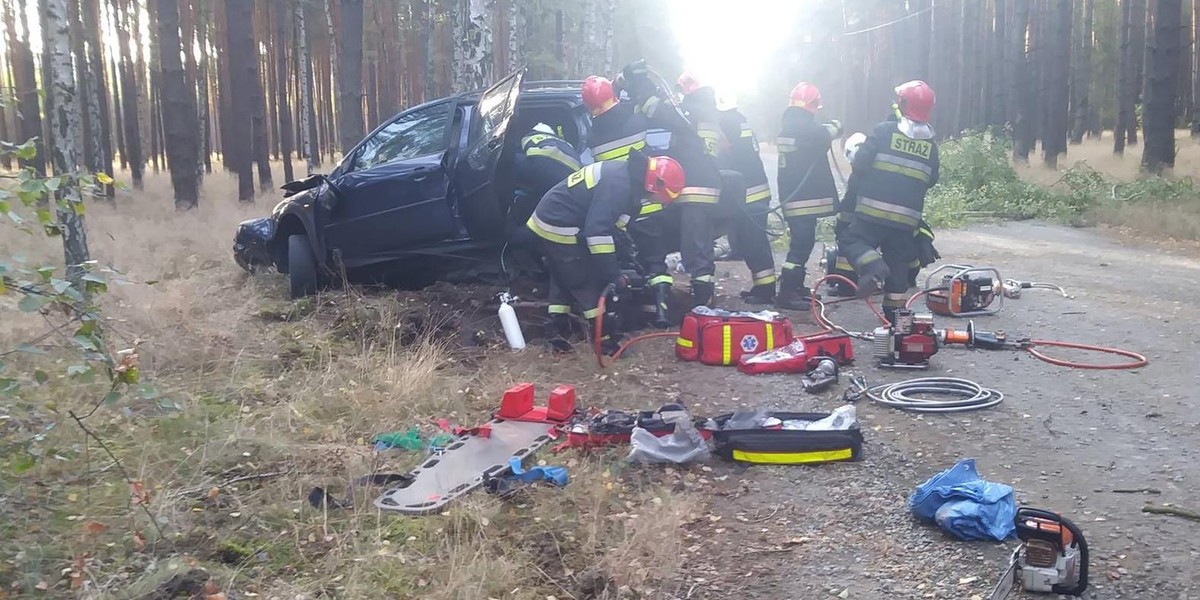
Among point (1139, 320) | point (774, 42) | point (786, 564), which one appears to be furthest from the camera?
point (774, 42)

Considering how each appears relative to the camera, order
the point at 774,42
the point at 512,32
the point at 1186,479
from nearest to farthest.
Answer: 1. the point at 1186,479
2. the point at 512,32
3. the point at 774,42

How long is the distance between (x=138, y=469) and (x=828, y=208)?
6.04m

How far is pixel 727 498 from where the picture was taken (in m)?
4.33

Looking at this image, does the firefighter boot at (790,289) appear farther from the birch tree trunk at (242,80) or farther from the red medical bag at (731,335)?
the birch tree trunk at (242,80)

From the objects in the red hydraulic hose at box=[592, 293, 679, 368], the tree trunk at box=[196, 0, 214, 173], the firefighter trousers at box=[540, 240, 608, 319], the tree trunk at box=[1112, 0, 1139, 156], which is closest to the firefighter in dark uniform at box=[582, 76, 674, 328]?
the red hydraulic hose at box=[592, 293, 679, 368]

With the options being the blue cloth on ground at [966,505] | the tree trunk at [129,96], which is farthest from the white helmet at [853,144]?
the tree trunk at [129,96]

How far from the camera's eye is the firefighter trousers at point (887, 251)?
7531 millimetres

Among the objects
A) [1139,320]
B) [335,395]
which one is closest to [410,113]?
[335,395]

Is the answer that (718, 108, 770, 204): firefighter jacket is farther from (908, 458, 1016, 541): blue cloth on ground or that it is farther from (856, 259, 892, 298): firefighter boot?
(908, 458, 1016, 541): blue cloth on ground

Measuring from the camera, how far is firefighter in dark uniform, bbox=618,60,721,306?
754 cm

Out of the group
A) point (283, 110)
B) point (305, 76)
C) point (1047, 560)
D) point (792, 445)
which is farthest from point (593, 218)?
point (283, 110)

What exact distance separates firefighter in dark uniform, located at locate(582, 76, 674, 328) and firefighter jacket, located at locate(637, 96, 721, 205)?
0.45 ft

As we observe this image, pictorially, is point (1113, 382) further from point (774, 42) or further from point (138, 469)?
point (774, 42)

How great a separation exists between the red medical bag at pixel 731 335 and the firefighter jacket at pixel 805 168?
1.96 meters
